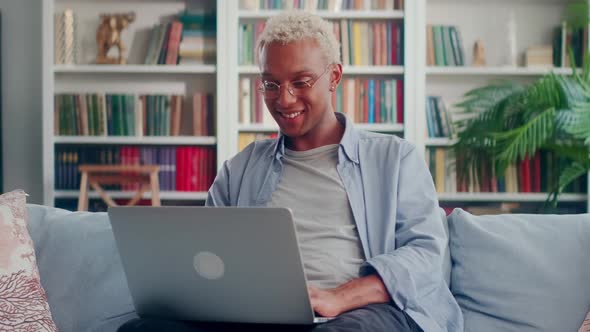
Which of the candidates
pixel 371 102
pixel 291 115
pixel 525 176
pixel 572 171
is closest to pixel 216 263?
pixel 291 115

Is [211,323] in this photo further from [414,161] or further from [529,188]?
[529,188]

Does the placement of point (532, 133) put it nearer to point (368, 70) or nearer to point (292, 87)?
point (368, 70)

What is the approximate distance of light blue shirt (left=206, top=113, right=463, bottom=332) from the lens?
1561mm

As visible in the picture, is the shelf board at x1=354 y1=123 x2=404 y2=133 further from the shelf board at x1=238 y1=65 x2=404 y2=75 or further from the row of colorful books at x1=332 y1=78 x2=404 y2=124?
the shelf board at x1=238 y1=65 x2=404 y2=75

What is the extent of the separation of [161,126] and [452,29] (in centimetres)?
175

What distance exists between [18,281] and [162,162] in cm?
260

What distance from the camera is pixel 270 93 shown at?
178 centimetres

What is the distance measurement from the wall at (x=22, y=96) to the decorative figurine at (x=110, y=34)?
488 mm

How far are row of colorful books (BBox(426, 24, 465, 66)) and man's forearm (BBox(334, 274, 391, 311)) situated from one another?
2.79 meters

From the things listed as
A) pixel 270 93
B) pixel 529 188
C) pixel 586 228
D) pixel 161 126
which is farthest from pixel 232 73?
pixel 586 228

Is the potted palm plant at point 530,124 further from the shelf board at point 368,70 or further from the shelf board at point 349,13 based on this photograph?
the shelf board at point 349,13

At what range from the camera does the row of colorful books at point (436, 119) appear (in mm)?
4117

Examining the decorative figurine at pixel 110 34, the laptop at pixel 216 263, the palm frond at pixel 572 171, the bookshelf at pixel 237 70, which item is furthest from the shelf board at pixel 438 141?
the laptop at pixel 216 263

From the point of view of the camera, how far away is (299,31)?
→ 1.76 m
